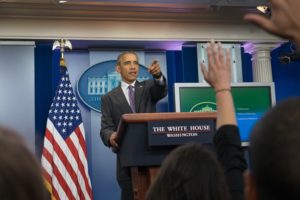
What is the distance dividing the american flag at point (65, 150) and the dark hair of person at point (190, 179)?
397 centimetres

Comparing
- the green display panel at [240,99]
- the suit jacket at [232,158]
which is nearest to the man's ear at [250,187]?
the suit jacket at [232,158]

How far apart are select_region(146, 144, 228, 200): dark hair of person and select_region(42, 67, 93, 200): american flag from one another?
3.97m

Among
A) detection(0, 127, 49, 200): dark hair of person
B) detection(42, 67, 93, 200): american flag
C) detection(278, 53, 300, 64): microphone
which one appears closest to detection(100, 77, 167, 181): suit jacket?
detection(42, 67, 93, 200): american flag

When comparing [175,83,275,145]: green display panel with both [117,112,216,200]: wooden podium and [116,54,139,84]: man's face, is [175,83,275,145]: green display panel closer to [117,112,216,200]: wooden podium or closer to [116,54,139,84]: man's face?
[116,54,139,84]: man's face

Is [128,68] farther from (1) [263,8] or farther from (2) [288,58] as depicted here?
(2) [288,58]

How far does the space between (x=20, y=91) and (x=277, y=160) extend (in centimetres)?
499

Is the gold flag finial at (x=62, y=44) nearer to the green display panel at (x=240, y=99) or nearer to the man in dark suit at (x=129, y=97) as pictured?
the green display panel at (x=240, y=99)

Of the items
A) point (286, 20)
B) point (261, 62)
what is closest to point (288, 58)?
point (261, 62)

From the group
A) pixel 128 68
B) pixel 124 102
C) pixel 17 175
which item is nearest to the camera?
pixel 17 175

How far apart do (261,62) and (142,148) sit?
410 cm

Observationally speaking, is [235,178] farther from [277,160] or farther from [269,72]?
[269,72]

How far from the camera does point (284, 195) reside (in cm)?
69

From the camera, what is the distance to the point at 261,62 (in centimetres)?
605

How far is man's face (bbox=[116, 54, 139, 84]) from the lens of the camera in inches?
138
